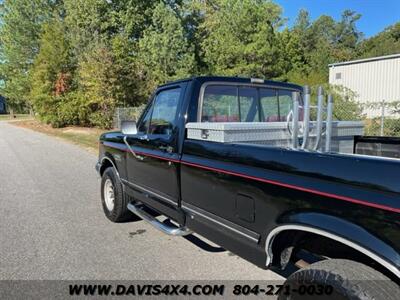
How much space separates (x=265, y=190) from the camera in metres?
2.53

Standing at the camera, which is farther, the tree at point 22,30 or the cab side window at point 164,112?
the tree at point 22,30

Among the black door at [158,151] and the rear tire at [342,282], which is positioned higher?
the black door at [158,151]

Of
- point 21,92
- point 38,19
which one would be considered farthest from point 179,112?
point 21,92

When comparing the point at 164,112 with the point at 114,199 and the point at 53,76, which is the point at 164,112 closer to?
the point at 114,199

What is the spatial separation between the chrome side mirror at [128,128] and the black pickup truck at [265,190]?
0.04 feet

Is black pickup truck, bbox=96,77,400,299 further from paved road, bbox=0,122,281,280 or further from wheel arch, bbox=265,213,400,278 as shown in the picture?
paved road, bbox=0,122,281,280

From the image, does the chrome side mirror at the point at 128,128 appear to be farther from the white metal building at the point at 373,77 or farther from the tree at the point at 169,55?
the tree at the point at 169,55

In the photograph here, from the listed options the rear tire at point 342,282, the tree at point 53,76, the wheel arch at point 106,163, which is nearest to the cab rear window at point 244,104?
the rear tire at point 342,282

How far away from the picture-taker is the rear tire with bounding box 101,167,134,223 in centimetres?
508

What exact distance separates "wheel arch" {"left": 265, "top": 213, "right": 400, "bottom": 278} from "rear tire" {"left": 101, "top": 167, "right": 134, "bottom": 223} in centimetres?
312

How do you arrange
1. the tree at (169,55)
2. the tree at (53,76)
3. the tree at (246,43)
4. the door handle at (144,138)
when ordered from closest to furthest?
the door handle at (144,138) < the tree at (246,43) < the tree at (169,55) < the tree at (53,76)

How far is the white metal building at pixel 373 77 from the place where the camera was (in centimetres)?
2331

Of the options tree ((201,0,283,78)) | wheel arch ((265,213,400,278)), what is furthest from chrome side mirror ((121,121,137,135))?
tree ((201,0,283,78))

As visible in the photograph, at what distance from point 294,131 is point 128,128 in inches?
90.9
